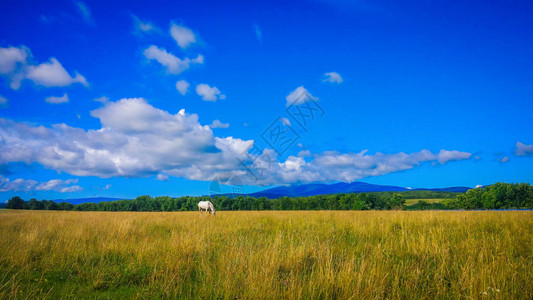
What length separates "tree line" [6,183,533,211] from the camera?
2965 inches

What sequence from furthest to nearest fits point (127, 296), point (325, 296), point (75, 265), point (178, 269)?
point (75, 265) < point (178, 269) < point (127, 296) < point (325, 296)

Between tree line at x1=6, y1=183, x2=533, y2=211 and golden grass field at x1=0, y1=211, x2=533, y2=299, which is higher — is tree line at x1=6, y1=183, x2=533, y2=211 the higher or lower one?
the lower one

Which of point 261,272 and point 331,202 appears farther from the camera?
point 331,202

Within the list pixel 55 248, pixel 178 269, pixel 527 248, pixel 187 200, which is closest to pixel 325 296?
pixel 178 269

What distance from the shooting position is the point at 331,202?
8988 centimetres

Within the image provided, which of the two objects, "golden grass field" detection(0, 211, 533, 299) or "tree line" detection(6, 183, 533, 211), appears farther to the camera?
"tree line" detection(6, 183, 533, 211)

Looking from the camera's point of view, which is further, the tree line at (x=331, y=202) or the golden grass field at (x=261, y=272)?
the tree line at (x=331, y=202)

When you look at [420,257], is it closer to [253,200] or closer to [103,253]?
[103,253]

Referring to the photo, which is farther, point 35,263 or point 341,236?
point 341,236

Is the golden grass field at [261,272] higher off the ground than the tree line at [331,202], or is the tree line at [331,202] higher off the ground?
the golden grass field at [261,272]

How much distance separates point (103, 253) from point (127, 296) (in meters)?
2.49

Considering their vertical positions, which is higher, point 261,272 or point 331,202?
point 261,272

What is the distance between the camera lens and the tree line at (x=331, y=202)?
75.3 metres

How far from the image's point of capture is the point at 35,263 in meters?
4.91
